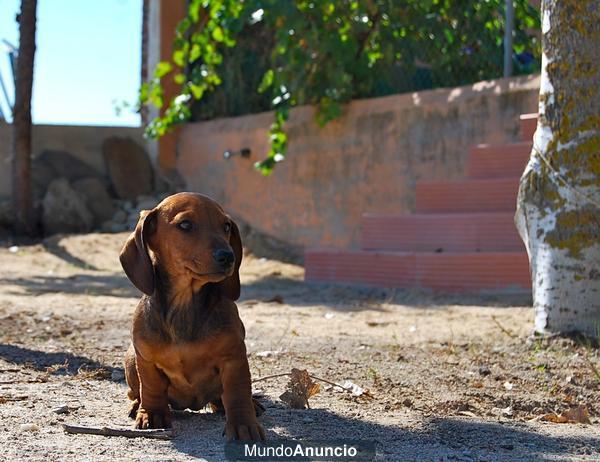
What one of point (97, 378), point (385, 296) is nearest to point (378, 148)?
point (385, 296)

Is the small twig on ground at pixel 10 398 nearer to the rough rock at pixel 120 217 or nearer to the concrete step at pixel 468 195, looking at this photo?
the concrete step at pixel 468 195

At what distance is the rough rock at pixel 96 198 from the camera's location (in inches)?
545

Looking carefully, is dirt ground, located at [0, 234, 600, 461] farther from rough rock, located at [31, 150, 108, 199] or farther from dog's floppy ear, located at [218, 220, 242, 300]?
rough rock, located at [31, 150, 108, 199]

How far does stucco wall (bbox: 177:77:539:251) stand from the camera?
9.63 meters

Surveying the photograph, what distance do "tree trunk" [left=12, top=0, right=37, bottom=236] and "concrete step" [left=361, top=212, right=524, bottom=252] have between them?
5.48m

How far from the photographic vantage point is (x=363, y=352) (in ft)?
19.7

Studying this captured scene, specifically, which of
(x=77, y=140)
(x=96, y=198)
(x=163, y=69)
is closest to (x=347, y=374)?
(x=163, y=69)

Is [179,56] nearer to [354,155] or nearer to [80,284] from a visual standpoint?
[354,155]

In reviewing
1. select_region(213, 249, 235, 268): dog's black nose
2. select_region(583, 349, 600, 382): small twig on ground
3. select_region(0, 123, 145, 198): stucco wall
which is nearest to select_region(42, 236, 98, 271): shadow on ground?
select_region(0, 123, 145, 198): stucco wall

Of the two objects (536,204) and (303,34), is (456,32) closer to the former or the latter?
(303,34)

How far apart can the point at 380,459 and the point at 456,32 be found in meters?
7.72

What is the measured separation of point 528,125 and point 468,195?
80 centimetres

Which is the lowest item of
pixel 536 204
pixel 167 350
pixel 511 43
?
pixel 167 350

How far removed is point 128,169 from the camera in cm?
1430
